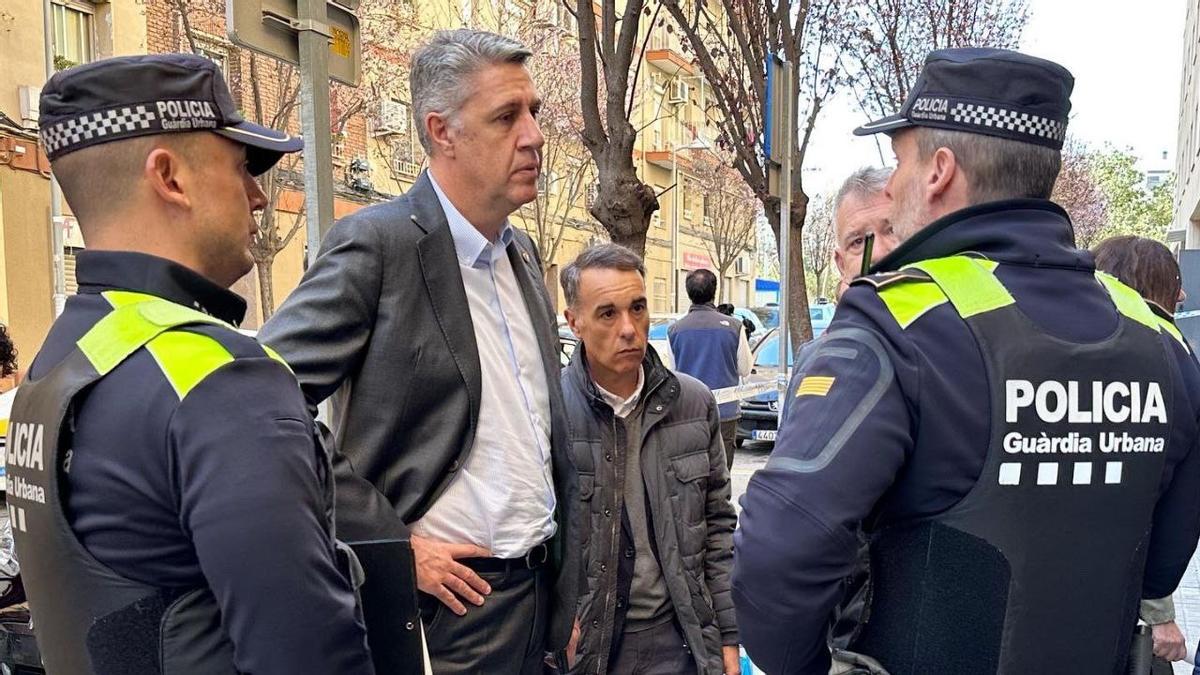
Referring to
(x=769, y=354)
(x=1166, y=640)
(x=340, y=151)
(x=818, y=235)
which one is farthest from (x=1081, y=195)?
(x=1166, y=640)

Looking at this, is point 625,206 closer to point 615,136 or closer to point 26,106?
point 615,136

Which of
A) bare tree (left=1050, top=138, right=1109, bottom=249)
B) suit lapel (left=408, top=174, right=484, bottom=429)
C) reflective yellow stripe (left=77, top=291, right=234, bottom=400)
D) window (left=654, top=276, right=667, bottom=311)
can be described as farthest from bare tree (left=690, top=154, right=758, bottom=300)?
reflective yellow stripe (left=77, top=291, right=234, bottom=400)

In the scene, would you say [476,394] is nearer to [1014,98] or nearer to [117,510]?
[117,510]

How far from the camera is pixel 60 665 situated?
4.83ft

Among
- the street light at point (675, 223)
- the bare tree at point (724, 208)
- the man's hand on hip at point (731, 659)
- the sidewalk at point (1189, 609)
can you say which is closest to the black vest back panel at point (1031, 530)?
the man's hand on hip at point (731, 659)

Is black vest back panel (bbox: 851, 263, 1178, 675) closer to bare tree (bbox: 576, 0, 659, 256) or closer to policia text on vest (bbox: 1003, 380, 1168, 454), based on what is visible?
policia text on vest (bbox: 1003, 380, 1168, 454)

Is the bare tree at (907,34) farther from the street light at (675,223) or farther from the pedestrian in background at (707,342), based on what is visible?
the street light at (675,223)

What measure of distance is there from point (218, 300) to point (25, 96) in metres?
16.7

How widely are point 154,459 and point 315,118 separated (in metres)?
1.69

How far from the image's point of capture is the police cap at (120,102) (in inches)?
59.8

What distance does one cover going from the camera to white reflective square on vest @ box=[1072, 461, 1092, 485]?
1693 millimetres

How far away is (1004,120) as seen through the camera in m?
1.80

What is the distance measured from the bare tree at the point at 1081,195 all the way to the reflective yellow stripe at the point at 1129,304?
32189 mm

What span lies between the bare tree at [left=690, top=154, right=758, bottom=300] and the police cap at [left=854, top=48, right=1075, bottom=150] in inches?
1334
